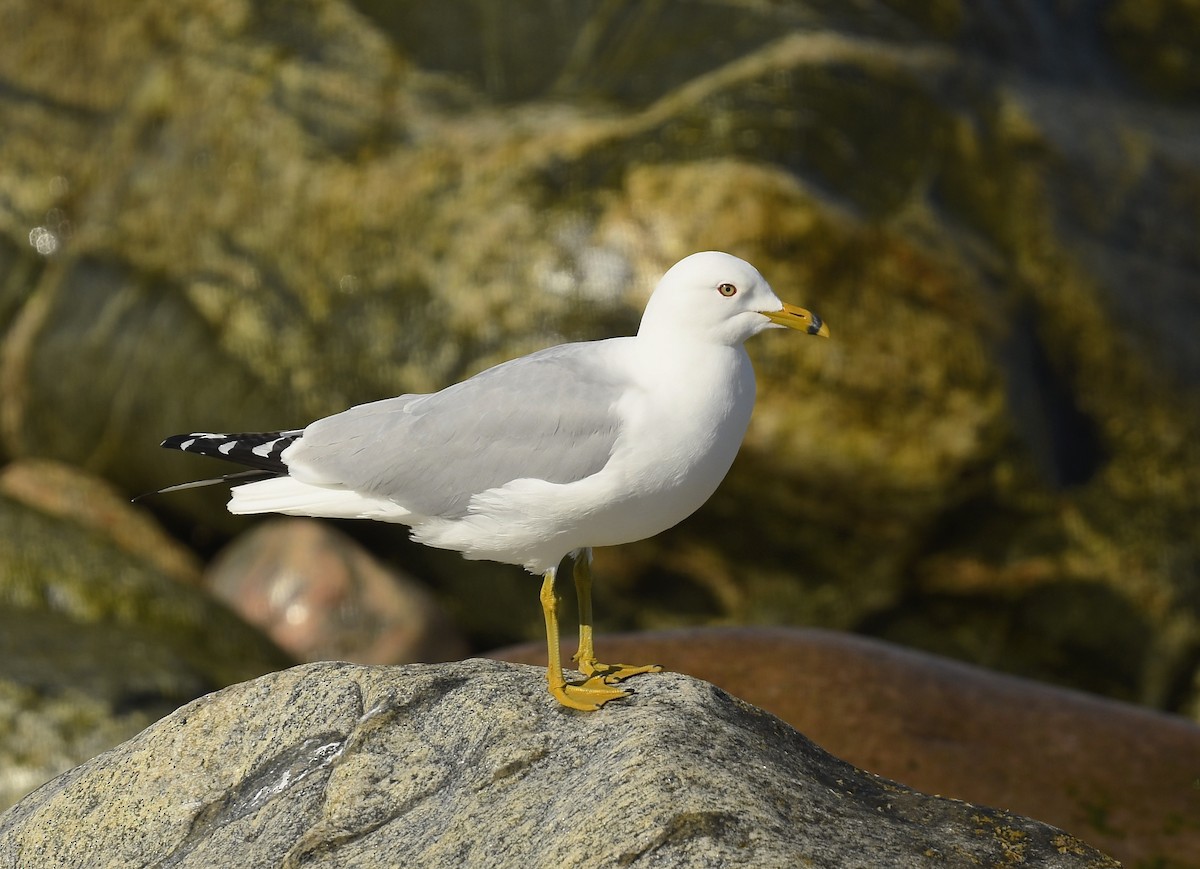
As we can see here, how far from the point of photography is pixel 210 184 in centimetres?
1073

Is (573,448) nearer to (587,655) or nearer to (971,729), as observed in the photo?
(587,655)

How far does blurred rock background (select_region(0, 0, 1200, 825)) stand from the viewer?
9211 millimetres

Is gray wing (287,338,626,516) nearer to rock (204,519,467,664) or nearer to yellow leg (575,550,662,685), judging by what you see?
yellow leg (575,550,662,685)

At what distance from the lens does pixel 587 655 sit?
537 cm

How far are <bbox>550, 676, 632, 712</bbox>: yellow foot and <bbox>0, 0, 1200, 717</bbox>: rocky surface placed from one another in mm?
4445

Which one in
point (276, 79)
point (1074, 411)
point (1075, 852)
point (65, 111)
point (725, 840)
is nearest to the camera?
point (725, 840)

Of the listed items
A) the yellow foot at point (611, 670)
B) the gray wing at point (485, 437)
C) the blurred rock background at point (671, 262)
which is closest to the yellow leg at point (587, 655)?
the yellow foot at point (611, 670)

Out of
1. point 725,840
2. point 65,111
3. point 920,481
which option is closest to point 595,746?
point 725,840

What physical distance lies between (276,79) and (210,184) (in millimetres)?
906

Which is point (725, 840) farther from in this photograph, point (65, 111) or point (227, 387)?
point (65, 111)

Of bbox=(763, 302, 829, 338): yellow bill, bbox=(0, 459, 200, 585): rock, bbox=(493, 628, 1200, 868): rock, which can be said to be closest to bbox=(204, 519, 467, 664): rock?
bbox=(0, 459, 200, 585): rock

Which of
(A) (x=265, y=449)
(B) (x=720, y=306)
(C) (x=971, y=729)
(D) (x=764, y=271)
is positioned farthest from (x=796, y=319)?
(D) (x=764, y=271)

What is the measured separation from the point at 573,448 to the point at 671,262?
14.4 feet

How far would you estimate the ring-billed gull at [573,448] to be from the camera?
4.95 metres
